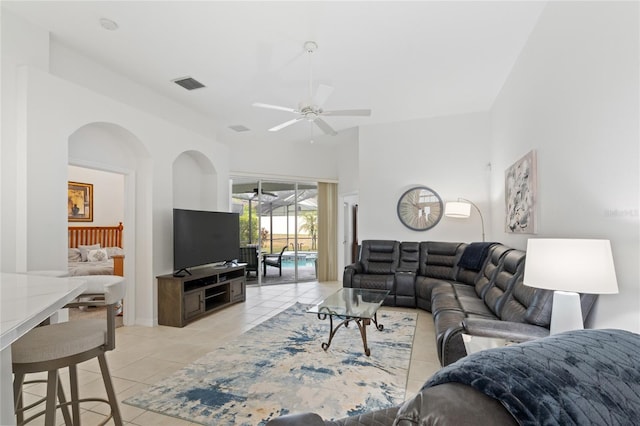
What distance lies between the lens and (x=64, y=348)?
1.36m

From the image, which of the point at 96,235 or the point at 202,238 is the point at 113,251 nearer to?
the point at 96,235

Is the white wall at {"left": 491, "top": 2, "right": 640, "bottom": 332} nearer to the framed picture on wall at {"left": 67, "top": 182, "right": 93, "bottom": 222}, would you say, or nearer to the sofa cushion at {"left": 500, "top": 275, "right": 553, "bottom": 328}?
the sofa cushion at {"left": 500, "top": 275, "right": 553, "bottom": 328}

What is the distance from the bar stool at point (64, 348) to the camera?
130 cm

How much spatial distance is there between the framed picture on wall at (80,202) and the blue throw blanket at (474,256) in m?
7.48

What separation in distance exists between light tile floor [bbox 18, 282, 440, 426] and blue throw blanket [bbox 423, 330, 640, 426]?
76.0 inches

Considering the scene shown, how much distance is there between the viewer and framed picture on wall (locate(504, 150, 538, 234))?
114 inches

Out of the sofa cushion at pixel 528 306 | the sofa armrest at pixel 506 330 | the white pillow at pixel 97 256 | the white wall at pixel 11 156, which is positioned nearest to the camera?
the sofa armrest at pixel 506 330

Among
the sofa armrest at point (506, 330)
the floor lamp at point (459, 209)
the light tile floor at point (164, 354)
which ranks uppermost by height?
the floor lamp at point (459, 209)

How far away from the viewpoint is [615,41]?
1697mm

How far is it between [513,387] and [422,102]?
4760 mm

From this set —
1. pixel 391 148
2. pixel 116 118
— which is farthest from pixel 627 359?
pixel 391 148

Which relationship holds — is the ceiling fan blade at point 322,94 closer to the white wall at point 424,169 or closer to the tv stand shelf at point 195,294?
the white wall at point 424,169

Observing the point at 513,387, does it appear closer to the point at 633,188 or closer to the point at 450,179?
the point at 633,188

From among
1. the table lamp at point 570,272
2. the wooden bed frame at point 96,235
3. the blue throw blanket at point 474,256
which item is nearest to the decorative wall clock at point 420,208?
the blue throw blanket at point 474,256
